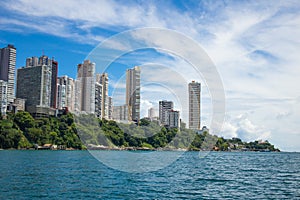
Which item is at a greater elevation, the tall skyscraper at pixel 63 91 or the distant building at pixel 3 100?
the tall skyscraper at pixel 63 91

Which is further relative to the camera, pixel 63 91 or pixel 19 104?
pixel 63 91

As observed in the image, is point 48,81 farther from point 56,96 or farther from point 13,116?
point 13,116

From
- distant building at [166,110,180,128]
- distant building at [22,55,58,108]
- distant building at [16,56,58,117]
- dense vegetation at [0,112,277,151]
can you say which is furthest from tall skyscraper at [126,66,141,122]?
distant building at [22,55,58,108]

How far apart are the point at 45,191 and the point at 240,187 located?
41.8 ft

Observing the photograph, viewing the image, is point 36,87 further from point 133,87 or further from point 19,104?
point 133,87

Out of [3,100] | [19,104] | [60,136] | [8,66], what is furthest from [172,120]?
[8,66]

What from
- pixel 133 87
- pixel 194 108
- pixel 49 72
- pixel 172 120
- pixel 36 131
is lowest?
pixel 36 131

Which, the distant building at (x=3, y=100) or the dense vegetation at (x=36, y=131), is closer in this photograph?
the dense vegetation at (x=36, y=131)

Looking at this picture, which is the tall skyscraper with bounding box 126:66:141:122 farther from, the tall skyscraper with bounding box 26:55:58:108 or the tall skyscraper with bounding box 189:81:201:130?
the tall skyscraper with bounding box 26:55:58:108

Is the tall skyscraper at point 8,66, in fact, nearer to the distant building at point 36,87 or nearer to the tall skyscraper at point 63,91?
the distant building at point 36,87

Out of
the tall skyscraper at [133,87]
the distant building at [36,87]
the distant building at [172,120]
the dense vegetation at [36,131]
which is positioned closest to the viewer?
→ the tall skyscraper at [133,87]

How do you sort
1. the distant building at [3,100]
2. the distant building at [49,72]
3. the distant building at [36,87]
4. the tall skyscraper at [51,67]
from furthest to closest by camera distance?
the tall skyscraper at [51,67] → the distant building at [49,72] → the distant building at [36,87] → the distant building at [3,100]

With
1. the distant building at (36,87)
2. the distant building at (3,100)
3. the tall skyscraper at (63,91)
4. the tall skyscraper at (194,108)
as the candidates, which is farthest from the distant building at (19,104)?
the tall skyscraper at (194,108)

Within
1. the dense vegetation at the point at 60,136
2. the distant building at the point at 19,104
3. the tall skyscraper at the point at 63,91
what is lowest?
the dense vegetation at the point at 60,136
